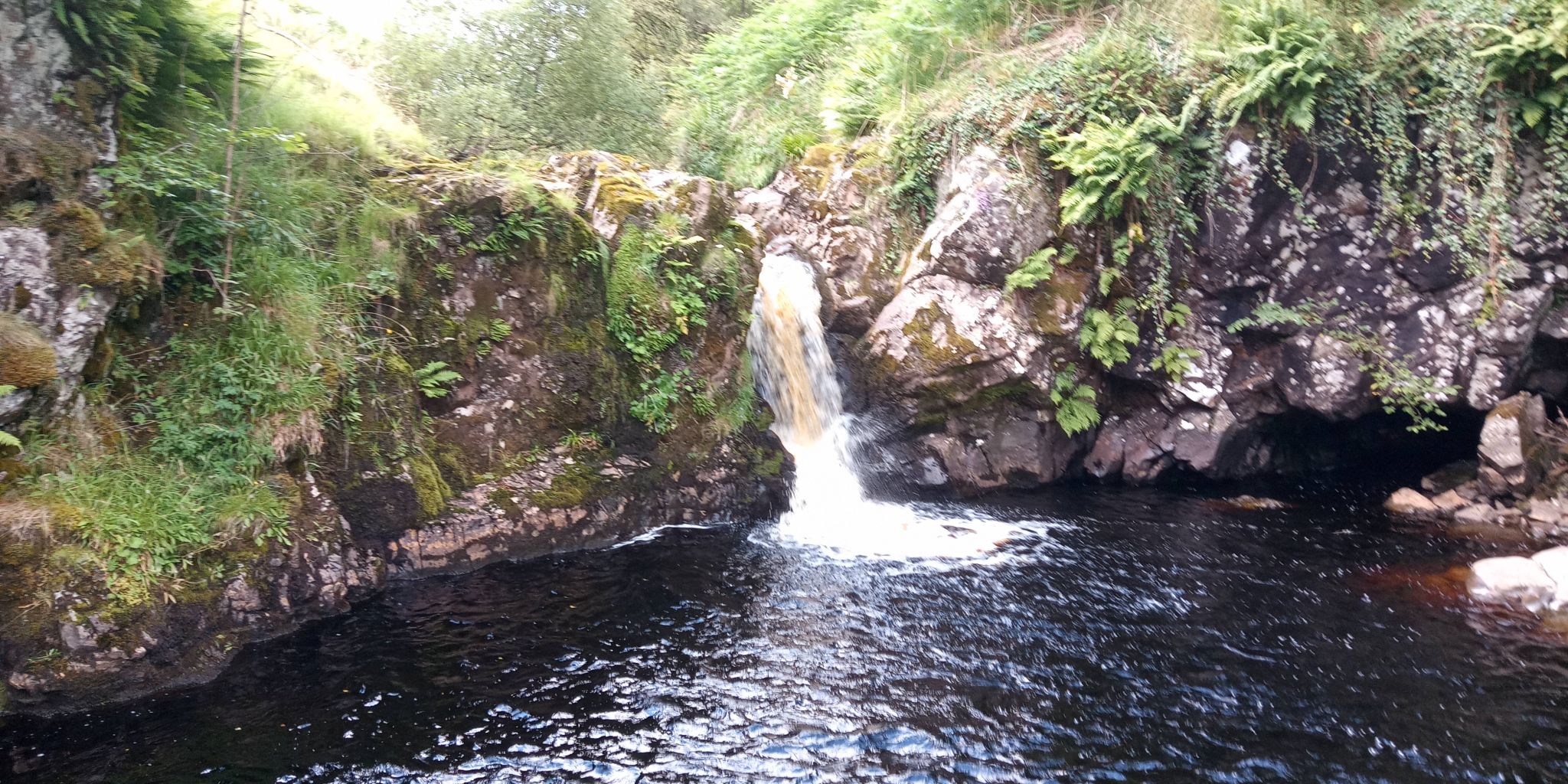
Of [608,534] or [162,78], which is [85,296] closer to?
[162,78]

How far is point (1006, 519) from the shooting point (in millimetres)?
10500

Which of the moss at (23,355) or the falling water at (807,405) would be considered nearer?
A: the moss at (23,355)

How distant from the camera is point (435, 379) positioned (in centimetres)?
912

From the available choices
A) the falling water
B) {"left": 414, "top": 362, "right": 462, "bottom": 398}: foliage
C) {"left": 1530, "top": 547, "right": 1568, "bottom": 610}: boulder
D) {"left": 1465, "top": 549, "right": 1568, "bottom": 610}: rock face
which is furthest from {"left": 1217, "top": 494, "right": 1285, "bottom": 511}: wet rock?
{"left": 414, "top": 362, "right": 462, "bottom": 398}: foliage

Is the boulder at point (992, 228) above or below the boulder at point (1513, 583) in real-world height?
above

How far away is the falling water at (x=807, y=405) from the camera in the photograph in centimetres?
Result: 1093

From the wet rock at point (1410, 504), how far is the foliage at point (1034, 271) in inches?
202

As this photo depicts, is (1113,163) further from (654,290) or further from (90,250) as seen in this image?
(90,250)

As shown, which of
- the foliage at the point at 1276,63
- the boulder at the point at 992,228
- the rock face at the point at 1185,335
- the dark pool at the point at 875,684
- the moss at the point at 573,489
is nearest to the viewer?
the dark pool at the point at 875,684

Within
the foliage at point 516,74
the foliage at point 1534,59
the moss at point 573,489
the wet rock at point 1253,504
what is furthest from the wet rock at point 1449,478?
the foliage at point 516,74

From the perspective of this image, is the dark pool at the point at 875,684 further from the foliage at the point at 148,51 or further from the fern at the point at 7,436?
the foliage at the point at 148,51

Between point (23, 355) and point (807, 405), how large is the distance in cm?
826

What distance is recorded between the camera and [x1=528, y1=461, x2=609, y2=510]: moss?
938 cm

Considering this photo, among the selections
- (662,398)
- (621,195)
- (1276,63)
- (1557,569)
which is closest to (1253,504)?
(1557,569)
